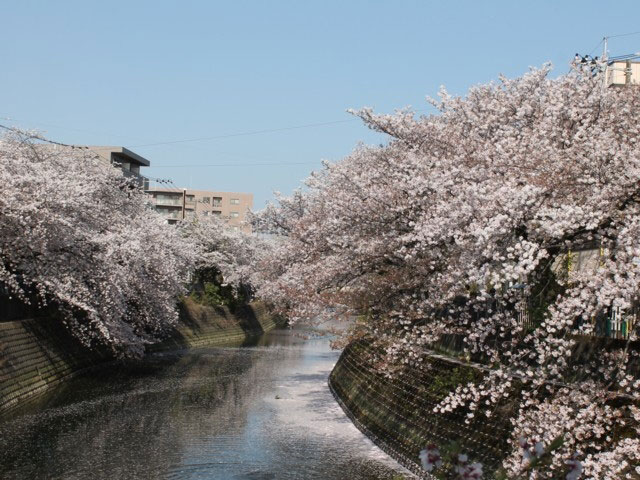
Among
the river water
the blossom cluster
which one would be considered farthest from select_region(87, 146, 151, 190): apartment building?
the river water

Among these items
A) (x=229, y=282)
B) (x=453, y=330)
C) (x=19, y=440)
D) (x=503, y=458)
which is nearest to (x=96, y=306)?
(x=19, y=440)

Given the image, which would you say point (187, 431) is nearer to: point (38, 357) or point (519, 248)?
point (38, 357)

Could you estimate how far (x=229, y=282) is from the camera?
167 feet

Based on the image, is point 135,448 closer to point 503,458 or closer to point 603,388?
point 503,458

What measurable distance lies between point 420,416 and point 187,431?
6.06m

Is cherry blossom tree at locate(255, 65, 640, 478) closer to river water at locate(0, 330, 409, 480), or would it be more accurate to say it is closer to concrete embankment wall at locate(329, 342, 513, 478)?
concrete embankment wall at locate(329, 342, 513, 478)

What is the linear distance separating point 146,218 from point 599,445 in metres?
29.5

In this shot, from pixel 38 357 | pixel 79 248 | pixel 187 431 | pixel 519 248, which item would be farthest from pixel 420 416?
pixel 38 357

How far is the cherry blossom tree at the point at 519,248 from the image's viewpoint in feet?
33.3

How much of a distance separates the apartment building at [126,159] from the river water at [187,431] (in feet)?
137

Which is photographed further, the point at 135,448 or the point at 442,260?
the point at 135,448

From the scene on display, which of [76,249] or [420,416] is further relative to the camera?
[76,249]

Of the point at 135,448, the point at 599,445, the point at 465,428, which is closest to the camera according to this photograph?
the point at 599,445

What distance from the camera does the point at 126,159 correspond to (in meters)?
73.2
